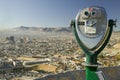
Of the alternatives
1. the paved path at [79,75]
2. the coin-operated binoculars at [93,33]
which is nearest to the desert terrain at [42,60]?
the paved path at [79,75]

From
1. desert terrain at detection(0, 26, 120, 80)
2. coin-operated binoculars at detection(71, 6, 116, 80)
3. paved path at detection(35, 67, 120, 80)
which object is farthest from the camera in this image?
desert terrain at detection(0, 26, 120, 80)

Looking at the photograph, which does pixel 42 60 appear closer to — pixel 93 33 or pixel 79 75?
pixel 79 75

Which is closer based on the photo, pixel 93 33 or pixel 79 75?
pixel 93 33

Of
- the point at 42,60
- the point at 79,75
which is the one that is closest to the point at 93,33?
the point at 79,75

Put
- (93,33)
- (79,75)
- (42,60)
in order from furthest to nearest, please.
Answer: (42,60) < (79,75) < (93,33)

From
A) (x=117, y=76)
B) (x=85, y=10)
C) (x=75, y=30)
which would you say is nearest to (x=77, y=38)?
(x=75, y=30)

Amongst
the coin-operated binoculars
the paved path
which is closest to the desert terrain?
the paved path

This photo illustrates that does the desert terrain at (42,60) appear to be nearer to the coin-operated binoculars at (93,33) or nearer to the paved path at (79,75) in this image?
the paved path at (79,75)

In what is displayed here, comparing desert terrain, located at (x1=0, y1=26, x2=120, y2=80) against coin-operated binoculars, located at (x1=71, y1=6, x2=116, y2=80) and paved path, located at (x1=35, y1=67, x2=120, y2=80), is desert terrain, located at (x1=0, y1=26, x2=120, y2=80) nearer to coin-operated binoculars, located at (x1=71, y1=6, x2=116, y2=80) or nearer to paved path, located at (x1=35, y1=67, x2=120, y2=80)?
paved path, located at (x1=35, y1=67, x2=120, y2=80)
